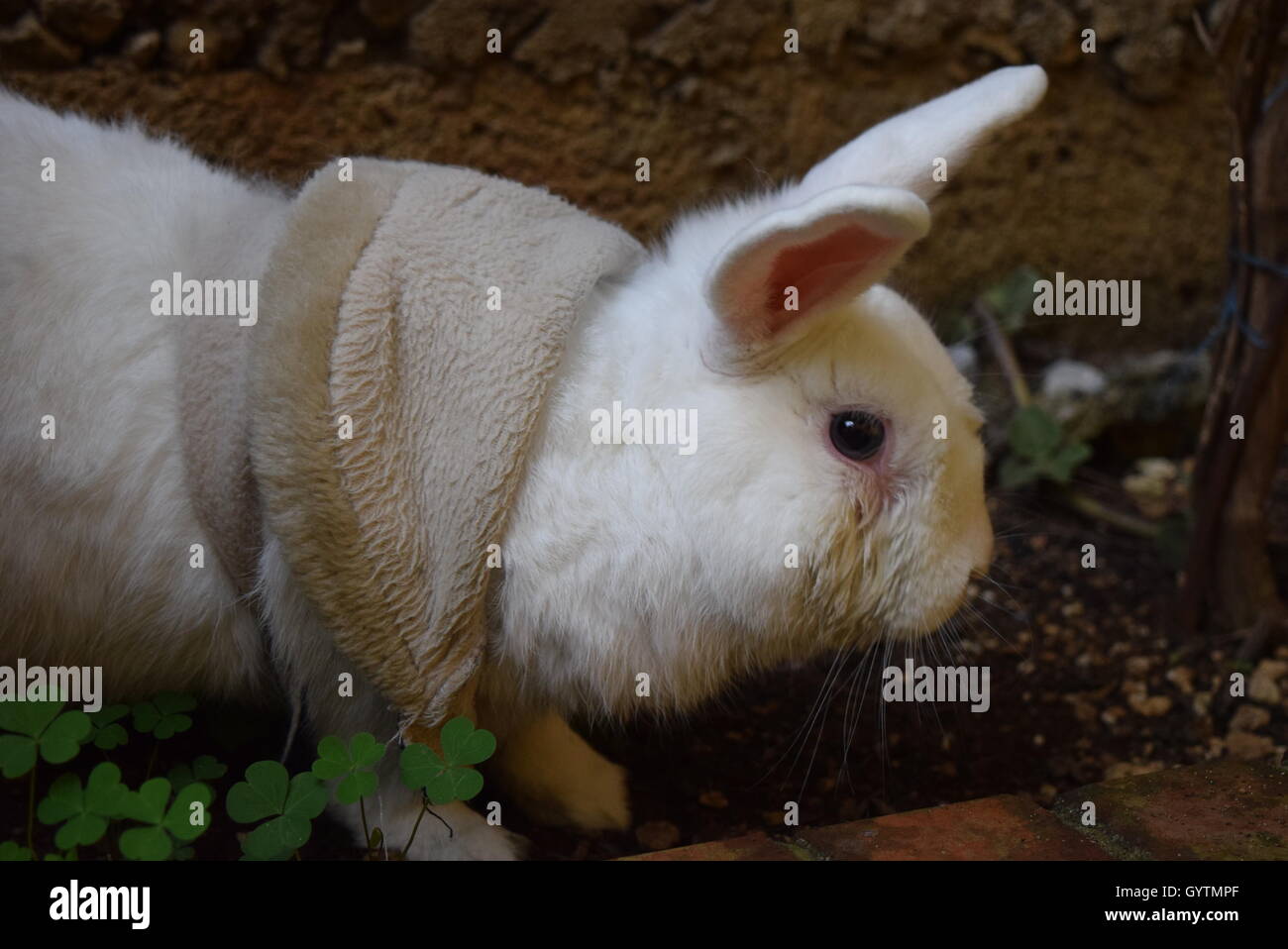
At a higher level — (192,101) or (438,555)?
(192,101)

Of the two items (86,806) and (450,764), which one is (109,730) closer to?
(86,806)

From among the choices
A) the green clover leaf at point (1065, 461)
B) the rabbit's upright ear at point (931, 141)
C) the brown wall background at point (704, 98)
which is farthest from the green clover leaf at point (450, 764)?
the green clover leaf at point (1065, 461)

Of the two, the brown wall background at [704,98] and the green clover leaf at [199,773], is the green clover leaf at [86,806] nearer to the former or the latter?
the green clover leaf at [199,773]

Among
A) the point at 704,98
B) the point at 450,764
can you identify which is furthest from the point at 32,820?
the point at 704,98

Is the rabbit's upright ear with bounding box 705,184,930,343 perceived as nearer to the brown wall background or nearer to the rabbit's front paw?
the rabbit's front paw
